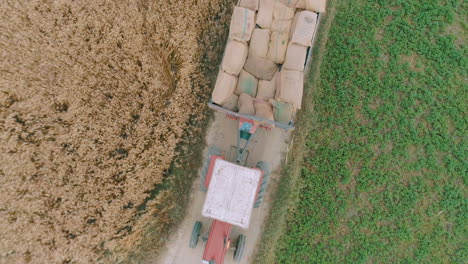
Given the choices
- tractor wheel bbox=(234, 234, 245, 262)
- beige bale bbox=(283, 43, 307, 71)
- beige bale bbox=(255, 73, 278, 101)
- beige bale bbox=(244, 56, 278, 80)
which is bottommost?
tractor wheel bbox=(234, 234, 245, 262)

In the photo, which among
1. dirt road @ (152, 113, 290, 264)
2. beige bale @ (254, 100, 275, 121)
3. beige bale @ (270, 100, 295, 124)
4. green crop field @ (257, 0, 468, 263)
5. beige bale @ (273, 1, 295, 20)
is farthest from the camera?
green crop field @ (257, 0, 468, 263)

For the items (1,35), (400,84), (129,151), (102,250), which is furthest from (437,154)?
(1,35)

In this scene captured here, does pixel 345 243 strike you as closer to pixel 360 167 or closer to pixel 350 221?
pixel 350 221

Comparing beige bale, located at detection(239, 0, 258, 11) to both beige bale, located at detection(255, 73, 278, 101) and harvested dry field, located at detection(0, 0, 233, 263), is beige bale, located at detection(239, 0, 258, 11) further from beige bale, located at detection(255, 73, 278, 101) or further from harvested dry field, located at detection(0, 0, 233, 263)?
beige bale, located at detection(255, 73, 278, 101)

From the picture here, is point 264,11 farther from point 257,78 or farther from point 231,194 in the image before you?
point 231,194

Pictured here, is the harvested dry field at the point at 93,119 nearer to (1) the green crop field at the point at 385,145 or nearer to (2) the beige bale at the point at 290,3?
(2) the beige bale at the point at 290,3

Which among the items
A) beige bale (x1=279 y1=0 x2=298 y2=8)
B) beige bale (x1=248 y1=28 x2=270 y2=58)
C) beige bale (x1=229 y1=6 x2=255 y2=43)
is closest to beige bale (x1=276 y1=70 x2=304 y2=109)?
beige bale (x1=248 y1=28 x2=270 y2=58)
